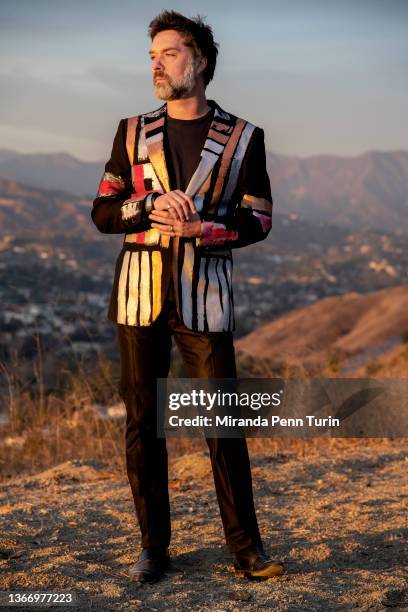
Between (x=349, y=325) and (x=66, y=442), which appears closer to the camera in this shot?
(x=66, y=442)

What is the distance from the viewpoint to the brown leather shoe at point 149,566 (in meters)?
3.73

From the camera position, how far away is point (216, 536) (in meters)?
4.48

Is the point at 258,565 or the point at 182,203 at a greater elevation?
the point at 182,203

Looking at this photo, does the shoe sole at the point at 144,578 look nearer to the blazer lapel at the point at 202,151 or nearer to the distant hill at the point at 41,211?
the blazer lapel at the point at 202,151

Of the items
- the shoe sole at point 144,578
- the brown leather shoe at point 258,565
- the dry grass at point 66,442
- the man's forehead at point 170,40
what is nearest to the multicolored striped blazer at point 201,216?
the man's forehead at point 170,40

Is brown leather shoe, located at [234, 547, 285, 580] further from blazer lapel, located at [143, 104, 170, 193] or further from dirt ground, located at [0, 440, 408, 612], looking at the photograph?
blazer lapel, located at [143, 104, 170, 193]

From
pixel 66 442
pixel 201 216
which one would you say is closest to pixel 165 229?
pixel 201 216

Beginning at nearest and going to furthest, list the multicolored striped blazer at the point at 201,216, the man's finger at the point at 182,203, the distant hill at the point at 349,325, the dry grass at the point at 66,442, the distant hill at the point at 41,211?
the man's finger at the point at 182,203, the multicolored striped blazer at the point at 201,216, the dry grass at the point at 66,442, the distant hill at the point at 349,325, the distant hill at the point at 41,211

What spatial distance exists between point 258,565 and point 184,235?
146 centimetres

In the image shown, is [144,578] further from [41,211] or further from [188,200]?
[41,211]

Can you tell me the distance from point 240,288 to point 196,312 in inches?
2461

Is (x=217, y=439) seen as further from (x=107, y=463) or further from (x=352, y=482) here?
(x=107, y=463)

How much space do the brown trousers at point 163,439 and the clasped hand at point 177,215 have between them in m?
0.33

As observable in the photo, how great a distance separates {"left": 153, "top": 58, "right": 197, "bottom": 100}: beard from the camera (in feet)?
11.7
